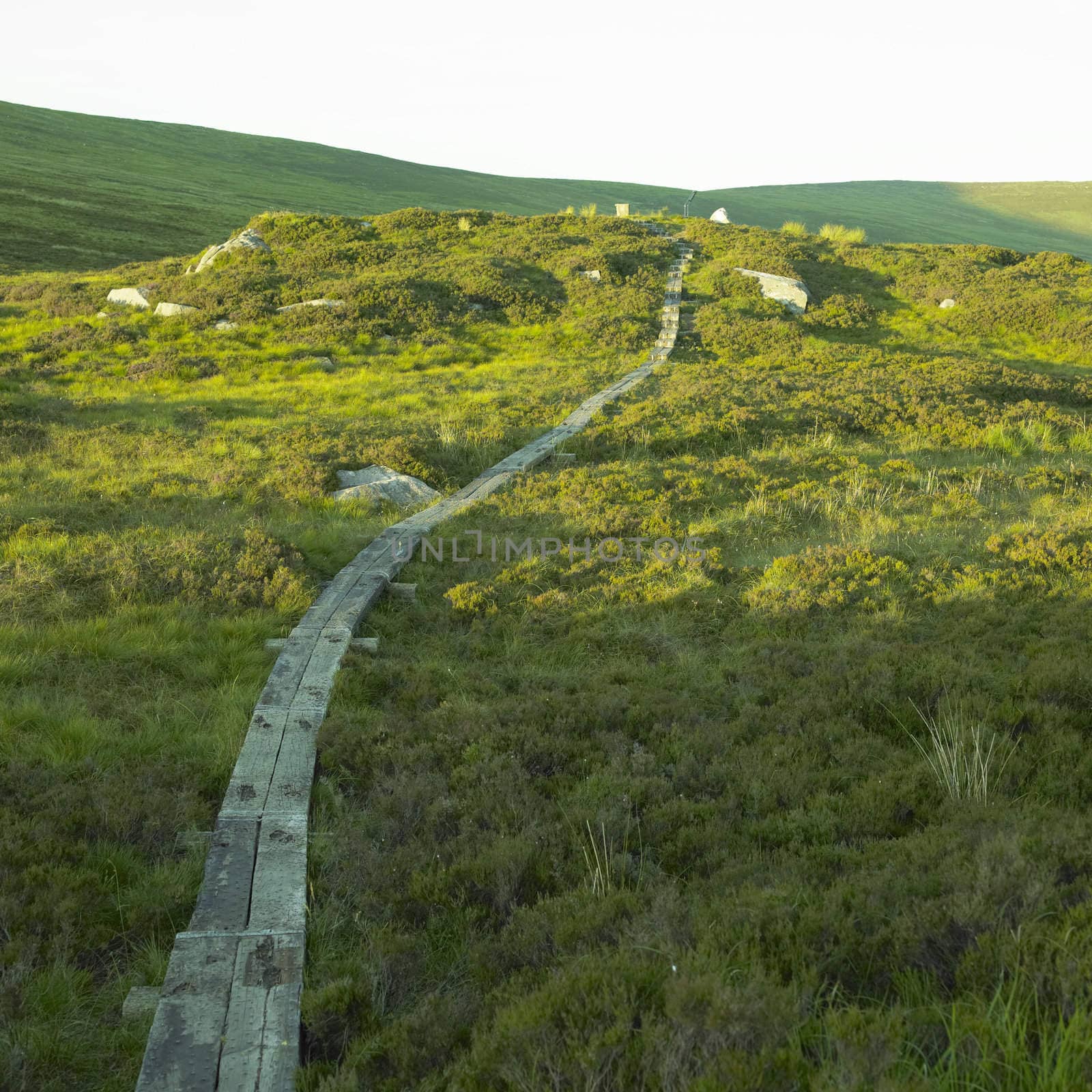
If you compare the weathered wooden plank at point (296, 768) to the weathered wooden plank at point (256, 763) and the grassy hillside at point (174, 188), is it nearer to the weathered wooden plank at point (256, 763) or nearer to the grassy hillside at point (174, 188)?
the weathered wooden plank at point (256, 763)

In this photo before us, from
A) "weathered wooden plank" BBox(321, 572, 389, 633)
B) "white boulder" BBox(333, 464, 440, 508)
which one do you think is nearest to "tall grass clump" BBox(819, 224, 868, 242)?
"white boulder" BBox(333, 464, 440, 508)

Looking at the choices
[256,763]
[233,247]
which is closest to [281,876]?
[256,763]

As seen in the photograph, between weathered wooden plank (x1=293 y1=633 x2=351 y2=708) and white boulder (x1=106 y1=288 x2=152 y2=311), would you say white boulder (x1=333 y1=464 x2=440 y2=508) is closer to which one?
weathered wooden plank (x1=293 y1=633 x2=351 y2=708)

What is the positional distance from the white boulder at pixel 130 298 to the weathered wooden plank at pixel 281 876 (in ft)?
98.0

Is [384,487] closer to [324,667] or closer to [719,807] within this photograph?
[324,667]

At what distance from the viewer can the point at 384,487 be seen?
1376 cm

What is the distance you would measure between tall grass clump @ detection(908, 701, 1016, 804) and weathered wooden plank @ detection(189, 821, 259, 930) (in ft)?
14.8

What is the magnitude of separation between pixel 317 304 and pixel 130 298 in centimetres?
786

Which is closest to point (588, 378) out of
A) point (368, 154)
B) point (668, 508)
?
point (668, 508)

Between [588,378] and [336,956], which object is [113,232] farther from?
[336,956]

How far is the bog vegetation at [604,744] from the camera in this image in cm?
331

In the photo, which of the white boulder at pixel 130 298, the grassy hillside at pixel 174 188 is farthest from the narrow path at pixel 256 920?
the grassy hillside at pixel 174 188

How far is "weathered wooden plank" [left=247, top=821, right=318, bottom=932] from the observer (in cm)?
434

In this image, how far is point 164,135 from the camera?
4141 inches
